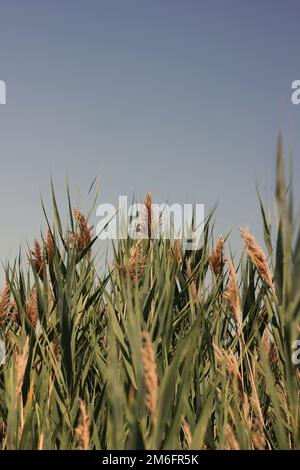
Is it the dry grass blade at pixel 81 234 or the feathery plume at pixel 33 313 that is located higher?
the dry grass blade at pixel 81 234

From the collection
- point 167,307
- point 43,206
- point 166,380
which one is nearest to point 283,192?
point 166,380

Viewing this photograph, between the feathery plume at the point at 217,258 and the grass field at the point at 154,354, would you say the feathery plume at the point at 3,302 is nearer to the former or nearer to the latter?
the grass field at the point at 154,354

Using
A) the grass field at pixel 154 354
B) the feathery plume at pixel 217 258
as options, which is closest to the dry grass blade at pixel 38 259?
the grass field at pixel 154 354

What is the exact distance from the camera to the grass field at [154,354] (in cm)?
125

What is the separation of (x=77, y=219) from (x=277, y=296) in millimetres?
1250

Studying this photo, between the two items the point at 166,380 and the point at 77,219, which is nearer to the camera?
the point at 166,380

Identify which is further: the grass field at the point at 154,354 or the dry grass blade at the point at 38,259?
the dry grass blade at the point at 38,259

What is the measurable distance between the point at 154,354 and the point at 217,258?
1.42 metres

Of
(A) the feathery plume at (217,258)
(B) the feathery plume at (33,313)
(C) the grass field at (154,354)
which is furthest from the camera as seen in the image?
(A) the feathery plume at (217,258)

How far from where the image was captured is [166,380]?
46.1 inches

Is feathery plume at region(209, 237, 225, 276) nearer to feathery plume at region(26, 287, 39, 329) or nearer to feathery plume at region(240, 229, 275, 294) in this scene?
feathery plume at region(26, 287, 39, 329)
